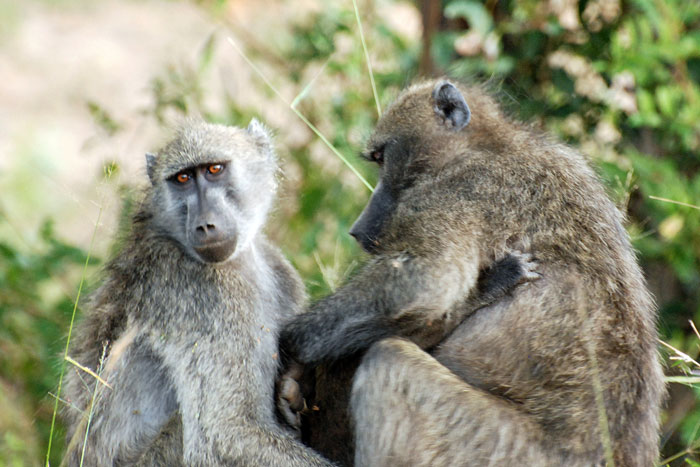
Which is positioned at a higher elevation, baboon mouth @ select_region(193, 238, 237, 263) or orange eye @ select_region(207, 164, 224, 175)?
orange eye @ select_region(207, 164, 224, 175)

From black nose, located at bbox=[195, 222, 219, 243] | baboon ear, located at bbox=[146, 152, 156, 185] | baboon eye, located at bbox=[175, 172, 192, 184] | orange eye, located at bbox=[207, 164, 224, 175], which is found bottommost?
black nose, located at bbox=[195, 222, 219, 243]

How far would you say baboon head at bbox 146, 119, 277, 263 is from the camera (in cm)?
359

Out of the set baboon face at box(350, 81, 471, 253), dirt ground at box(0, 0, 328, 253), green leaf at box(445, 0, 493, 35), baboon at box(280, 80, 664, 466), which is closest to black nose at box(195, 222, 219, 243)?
baboon at box(280, 80, 664, 466)

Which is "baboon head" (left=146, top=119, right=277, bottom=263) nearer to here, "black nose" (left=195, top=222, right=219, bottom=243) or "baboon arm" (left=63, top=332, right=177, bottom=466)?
"black nose" (left=195, top=222, right=219, bottom=243)

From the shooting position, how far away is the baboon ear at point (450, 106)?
12.5 ft

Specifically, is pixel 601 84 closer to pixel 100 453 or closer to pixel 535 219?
pixel 535 219

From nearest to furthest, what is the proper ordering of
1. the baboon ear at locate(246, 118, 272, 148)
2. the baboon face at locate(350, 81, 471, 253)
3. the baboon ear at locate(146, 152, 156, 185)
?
1. the baboon face at locate(350, 81, 471, 253)
2. the baboon ear at locate(146, 152, 156, 185)
3. the baboon ear at locate(246, 118, 272, 148)

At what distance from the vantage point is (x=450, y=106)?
388cm

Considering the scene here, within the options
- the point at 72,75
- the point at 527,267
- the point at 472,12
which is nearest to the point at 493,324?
the point at 527,267

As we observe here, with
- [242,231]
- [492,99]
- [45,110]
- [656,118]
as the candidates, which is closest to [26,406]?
[242,231]

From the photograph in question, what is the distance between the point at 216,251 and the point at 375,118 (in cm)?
255

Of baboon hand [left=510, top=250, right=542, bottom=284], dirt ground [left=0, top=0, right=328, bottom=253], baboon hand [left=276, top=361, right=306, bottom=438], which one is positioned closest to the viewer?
baboon hand [left=510, top=250, right=542, bottom=284]

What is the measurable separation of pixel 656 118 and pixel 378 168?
158cm

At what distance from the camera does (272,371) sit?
3.52m
